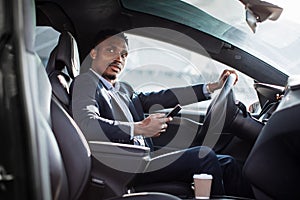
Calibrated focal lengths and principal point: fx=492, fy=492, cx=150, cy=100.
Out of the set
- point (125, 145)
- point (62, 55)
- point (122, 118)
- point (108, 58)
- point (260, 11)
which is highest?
point (260, 11)

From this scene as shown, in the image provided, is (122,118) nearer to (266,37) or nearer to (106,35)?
(106,35)

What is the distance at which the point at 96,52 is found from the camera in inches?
102

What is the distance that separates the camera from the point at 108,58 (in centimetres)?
257

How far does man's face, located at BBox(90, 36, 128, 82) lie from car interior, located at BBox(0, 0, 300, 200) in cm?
11

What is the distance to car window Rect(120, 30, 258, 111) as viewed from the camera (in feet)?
9.27

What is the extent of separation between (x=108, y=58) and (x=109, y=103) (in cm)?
28

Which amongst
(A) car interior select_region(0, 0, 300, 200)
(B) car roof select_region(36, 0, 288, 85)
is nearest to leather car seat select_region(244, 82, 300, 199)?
(A) car interior select_region(0, 0, 300, 200)

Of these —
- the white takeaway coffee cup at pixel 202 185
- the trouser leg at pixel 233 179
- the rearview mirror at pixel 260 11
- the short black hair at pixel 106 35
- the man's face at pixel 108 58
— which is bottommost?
the trouser leg at pixel 233 179

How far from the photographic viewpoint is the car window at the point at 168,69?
282 centimetres

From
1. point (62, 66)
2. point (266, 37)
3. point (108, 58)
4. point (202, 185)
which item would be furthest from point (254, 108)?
point (62, 66)

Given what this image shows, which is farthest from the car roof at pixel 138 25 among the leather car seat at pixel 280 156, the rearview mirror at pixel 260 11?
the leather car seat at pixel 280 156

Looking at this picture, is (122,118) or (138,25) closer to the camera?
(122,118)

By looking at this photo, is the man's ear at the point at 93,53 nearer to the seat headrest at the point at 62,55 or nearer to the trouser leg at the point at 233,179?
the seat headrest at the point at 62,55

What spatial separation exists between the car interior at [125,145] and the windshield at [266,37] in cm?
7
